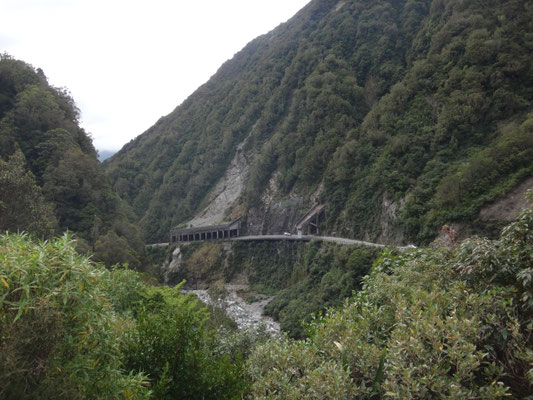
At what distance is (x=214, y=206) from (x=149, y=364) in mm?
55093

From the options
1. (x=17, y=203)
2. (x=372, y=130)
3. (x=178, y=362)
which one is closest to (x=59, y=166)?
(x=17, y=203)

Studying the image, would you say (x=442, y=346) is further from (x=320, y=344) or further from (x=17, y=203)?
(x=17, y=203)

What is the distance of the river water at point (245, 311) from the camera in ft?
93.5

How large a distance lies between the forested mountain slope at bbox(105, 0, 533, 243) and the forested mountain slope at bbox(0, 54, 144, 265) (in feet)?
68.5

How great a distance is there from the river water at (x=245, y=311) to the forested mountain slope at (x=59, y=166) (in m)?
9.25

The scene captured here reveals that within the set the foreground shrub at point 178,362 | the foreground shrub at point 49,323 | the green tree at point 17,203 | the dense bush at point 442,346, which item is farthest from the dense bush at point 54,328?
the green tree at point 17,203

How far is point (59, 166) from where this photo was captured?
3127cm

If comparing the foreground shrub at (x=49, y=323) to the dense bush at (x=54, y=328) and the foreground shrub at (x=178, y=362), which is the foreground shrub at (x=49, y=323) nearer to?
the dense bush at (x=54, y=328)

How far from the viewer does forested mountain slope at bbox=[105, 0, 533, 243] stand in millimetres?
25400

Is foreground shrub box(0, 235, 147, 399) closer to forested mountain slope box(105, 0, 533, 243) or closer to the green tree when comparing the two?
the green tree

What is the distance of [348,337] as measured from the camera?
4.89 m

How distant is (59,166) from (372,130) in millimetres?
30901

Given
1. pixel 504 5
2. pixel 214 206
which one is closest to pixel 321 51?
pixel 504 5

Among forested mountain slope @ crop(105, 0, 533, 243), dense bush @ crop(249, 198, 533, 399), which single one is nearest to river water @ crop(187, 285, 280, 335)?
forested mountain slope @ crop(105, 0, 533, 243)
